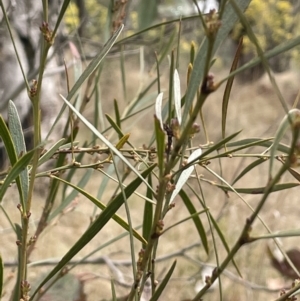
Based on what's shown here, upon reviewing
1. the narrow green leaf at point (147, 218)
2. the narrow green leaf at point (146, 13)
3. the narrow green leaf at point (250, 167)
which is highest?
the narrow green leaf at point (146, 13)

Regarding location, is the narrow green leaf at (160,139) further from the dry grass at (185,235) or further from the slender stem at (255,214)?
the dry grass at (185,235)

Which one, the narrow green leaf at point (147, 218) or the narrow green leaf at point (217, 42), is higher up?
the narrow green leaf at point (217, 42)

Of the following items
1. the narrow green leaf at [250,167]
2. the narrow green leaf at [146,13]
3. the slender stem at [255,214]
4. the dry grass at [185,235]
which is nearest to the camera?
the slender stem at [255,214]

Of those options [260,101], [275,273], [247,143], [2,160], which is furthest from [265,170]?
[247,143]

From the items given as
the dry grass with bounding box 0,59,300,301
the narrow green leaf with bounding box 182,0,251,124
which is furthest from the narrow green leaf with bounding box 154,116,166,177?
the dry grass with bounding box 0,59,300,301

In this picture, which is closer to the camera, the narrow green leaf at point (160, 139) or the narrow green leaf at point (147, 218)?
the narrow green leaf at point (160, 139)

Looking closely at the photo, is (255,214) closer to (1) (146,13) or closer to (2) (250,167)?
(2) (250,167)

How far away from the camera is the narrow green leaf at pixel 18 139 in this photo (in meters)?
0.26

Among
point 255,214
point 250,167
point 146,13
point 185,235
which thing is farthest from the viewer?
point 185,235

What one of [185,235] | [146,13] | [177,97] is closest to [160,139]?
[177,97]

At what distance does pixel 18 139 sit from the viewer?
28cm

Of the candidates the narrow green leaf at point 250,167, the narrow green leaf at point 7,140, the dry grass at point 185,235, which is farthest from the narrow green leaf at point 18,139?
the dry grass at point 185,235

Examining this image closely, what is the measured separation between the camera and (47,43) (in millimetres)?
237

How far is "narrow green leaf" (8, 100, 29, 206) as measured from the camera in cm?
26
